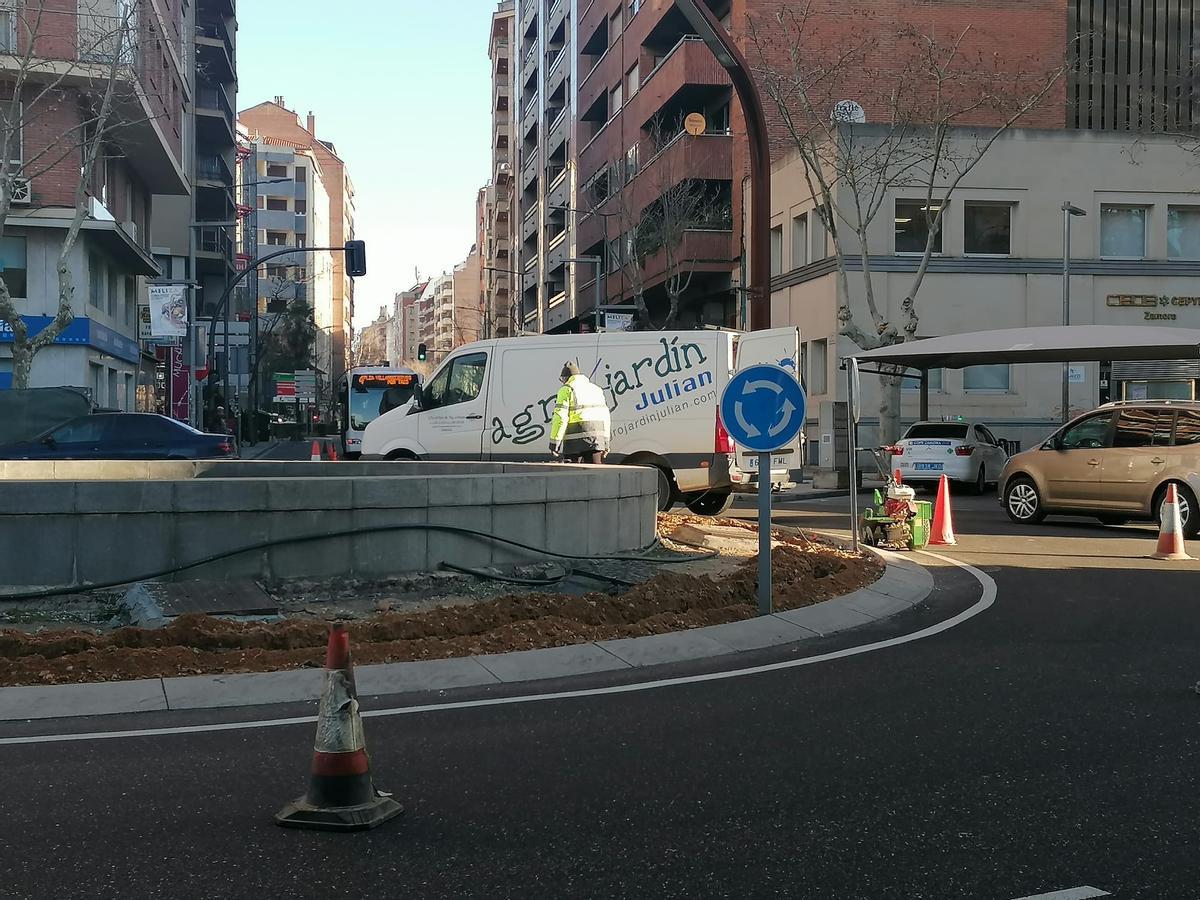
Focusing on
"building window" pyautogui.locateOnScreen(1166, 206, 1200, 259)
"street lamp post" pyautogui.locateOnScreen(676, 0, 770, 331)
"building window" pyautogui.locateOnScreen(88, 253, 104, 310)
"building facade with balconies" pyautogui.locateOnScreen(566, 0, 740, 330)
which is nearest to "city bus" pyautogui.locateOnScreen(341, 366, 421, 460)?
"building window" pyautogui.locateOnScreen(88, 253, 104, 310)

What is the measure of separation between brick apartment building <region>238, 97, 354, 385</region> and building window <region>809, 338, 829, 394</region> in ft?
373

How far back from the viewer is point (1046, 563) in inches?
525

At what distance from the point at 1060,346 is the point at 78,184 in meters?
23.9

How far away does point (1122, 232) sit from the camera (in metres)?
35.3

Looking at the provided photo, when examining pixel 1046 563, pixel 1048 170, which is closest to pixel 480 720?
pixel 1046 563

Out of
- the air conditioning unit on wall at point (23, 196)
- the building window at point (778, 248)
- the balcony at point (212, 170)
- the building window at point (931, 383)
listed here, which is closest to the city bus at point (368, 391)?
the air conditioning unit on wall at point (23, 196)

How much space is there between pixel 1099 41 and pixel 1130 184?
9.69 metres

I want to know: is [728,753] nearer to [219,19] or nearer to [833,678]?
[833,678]

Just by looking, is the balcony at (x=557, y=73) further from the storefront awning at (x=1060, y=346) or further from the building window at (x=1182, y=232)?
the storefront awning at (x=1060, y=346)

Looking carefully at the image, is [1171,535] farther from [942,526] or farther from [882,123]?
[882,123]

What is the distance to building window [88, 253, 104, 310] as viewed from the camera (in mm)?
37062

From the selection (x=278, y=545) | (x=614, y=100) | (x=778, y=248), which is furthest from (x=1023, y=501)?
(x=614, y=100)

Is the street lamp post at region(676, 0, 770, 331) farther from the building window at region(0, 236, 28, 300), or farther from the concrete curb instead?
the building window at region(0, 236, 28, 300)

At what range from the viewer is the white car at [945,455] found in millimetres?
24734
